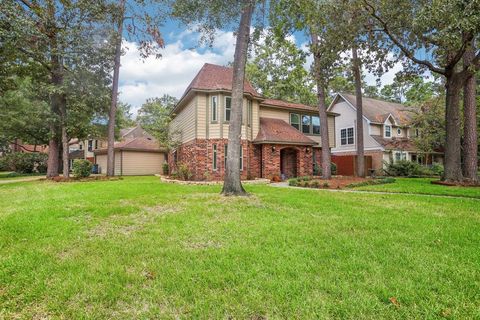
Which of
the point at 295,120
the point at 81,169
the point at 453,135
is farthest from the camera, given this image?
the point at 295,120

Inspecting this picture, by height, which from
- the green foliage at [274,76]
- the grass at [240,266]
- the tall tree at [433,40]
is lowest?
the grass at [240,266]

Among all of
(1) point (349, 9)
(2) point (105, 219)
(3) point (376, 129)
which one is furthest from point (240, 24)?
(3) point (376, 129)

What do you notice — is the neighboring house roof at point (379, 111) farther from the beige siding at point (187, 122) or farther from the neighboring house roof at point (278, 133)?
the beige siding at point (187, 122)

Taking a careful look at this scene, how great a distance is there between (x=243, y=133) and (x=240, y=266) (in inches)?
517

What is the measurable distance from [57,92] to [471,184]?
71.8 feet

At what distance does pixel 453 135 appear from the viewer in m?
12.4

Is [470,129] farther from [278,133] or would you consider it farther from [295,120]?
[295,120]

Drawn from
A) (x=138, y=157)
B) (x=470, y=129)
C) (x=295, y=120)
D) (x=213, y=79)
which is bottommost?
(x=138, y=157)

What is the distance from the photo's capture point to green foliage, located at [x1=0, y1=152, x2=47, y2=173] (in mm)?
27047

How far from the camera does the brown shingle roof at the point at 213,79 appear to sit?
1559 centimetres

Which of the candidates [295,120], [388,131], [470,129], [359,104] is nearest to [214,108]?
[295,120]

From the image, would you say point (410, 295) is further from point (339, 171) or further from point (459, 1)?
point (339, 171)

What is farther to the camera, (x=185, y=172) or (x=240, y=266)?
(x=185, y=172)

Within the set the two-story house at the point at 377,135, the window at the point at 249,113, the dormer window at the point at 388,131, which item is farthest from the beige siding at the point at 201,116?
the dormer window at the point at 388,131
